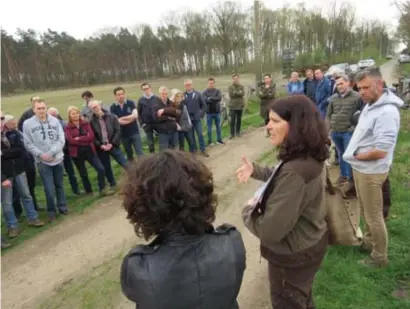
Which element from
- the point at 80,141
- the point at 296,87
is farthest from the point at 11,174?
the point at 296,87

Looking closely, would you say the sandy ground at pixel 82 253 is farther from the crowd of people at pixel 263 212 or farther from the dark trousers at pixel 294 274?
the crowd of people at pixel 263 212

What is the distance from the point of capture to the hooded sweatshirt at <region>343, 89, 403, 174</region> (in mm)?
2852

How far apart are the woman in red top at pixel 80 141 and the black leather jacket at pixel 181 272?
4853 millimetres

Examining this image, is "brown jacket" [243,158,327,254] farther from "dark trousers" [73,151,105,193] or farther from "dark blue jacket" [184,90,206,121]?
"dark blue jacket" [184,90,206,121]

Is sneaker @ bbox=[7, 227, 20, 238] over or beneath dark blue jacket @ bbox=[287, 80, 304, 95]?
beneath

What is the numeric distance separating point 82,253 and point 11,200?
4.40 feet

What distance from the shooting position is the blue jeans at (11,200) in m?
4.68

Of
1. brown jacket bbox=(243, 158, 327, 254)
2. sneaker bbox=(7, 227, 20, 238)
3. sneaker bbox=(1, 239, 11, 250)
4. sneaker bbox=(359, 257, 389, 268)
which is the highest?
brown jacket bbox=(243, 158, 327, 254)

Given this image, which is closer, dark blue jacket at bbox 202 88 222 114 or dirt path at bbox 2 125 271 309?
dirt path at bbox 2 125 271 309

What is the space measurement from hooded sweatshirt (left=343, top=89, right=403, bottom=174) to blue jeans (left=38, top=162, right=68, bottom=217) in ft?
13.5

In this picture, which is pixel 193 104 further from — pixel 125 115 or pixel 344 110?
pixel 344 110

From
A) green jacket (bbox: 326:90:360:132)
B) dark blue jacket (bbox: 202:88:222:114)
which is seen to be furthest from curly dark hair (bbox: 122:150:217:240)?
dark blue jacket (bbox: 202:88:222:114)

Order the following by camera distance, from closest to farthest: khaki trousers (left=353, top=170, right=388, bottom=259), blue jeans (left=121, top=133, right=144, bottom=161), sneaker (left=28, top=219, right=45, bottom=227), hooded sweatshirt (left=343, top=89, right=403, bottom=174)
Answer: hooded sweatshirt (left=343, top=89, right=403, bottom=174) < khaki trousers (left=353, top=170, right=388, bottom=259) < sneaker (left=28, top=219, right=45, bottom=227) < blue jeans (left=121, top=133, right=144, bottom=161)

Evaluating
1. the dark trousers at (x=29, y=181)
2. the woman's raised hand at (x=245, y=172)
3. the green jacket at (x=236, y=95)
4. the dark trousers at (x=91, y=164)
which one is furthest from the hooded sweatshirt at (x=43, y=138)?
the green jacket at (x=236, y=95)
